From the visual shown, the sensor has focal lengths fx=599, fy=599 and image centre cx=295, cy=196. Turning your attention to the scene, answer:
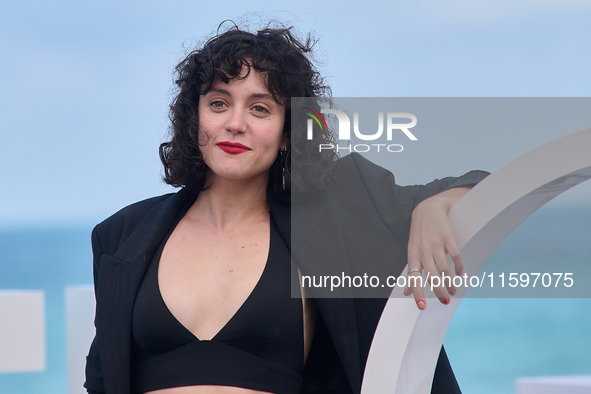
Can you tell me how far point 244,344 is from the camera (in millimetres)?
1389

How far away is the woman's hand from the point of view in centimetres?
95

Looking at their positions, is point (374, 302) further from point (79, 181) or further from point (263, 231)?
point (79, 181)

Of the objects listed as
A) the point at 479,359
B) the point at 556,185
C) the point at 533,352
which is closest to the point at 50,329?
the point at 479,359

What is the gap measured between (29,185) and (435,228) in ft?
81.7

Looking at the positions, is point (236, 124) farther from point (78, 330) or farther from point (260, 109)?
point (78, 330)

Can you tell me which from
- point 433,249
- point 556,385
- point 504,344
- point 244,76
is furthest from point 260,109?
point 504,344

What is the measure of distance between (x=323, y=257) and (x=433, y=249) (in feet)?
1.48

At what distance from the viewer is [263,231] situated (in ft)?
5.08

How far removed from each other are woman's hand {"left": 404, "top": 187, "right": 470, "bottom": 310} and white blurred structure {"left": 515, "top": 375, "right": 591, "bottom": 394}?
2.50 feet

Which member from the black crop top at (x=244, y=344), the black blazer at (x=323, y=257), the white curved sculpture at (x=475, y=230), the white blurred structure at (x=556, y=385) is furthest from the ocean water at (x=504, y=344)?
the white curved sculpture at (x=475, y=230)

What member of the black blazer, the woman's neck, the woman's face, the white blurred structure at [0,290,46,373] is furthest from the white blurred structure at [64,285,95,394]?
the woman's face

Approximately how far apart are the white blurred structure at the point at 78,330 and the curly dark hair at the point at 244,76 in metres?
0.66

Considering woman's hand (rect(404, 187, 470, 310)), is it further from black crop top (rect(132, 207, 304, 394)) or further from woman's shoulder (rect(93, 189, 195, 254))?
woman's shoulder (rect(93, 189, 195, 254))

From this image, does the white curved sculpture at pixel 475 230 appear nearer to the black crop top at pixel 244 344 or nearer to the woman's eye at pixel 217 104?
the black crop top at pixel 244 344
